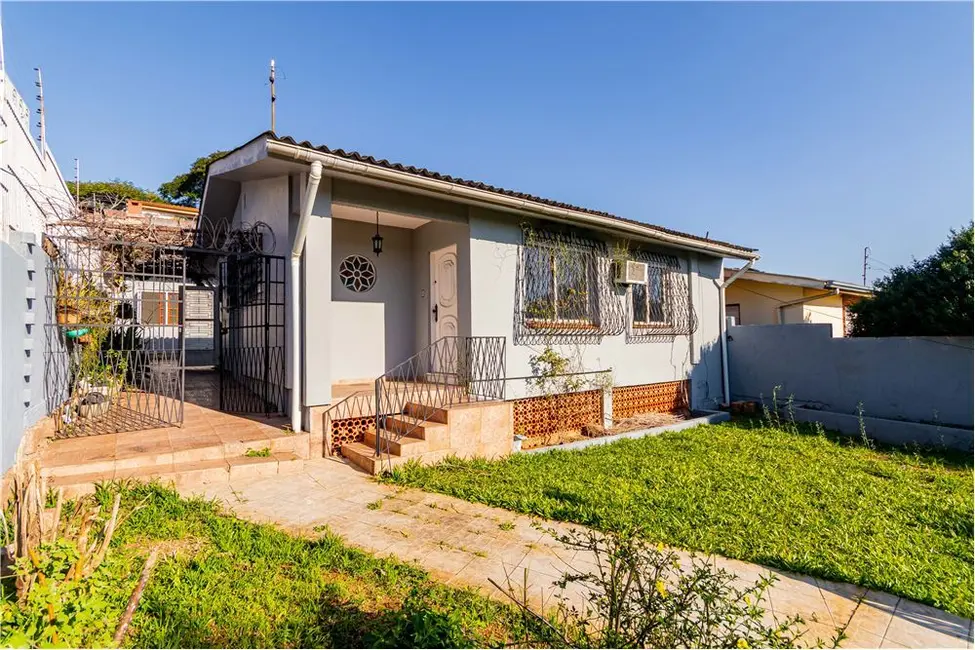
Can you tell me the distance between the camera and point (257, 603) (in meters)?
2.79

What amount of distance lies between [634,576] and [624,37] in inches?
344

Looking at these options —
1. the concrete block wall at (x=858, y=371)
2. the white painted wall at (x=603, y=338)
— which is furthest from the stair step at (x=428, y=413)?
the concrete block wall at (x=858, y=371)

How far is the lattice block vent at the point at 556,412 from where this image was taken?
25.8 feet

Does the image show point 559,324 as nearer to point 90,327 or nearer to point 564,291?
point 564,291

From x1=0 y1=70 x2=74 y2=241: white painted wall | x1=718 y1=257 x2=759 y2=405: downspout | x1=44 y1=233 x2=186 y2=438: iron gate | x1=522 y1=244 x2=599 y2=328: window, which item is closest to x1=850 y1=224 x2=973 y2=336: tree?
x1=718 y1=257 x2=759 y2=405: downspout

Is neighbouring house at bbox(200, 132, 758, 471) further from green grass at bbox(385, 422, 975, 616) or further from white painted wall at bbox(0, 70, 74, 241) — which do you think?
white painted wall at bbox(0, 70, 74, 241)

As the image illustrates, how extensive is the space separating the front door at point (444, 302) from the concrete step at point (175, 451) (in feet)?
9.14

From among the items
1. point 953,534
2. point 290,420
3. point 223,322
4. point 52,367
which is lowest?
point 953,534

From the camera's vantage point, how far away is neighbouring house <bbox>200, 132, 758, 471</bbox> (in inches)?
239

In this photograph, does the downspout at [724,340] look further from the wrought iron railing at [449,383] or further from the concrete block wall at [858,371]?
the wrought iron railing at [449,383]

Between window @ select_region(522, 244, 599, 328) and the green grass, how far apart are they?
8.06ft

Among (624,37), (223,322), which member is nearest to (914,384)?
(624,37)

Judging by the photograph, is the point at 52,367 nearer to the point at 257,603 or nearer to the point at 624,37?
the point at 257,603

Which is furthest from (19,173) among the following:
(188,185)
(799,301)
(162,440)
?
(188,185)
